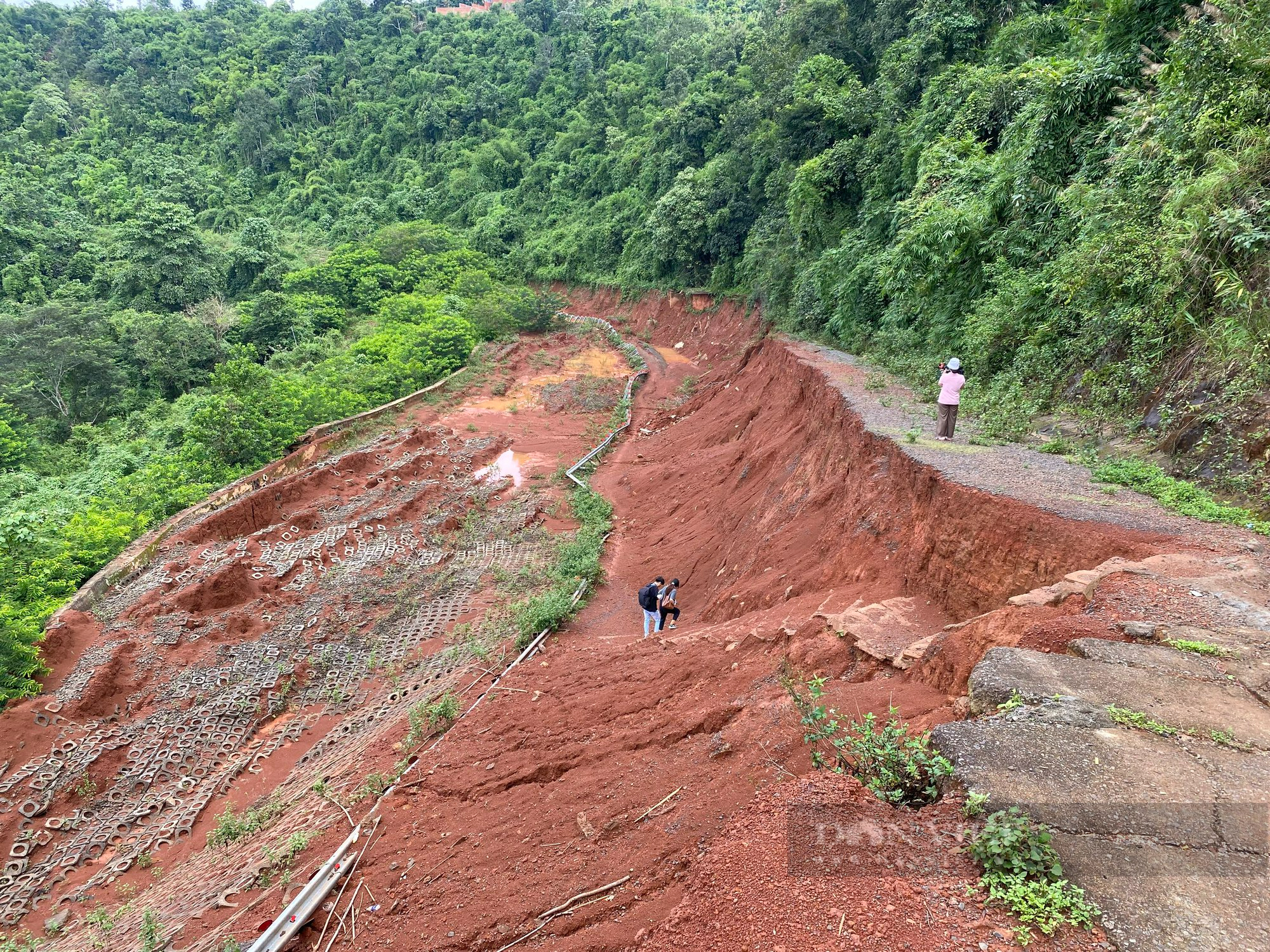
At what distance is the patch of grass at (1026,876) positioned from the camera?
7.85ft

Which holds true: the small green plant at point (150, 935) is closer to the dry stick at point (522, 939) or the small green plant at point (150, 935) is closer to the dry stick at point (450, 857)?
the dry stick at point (450, 857)

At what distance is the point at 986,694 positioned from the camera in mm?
3607

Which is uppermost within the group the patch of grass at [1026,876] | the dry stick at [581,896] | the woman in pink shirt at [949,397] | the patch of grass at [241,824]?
the woman in pink shirt at [949,397]

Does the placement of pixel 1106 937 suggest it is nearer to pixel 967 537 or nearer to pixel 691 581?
pixel 967 537

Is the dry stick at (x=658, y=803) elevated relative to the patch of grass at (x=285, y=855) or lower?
elevated

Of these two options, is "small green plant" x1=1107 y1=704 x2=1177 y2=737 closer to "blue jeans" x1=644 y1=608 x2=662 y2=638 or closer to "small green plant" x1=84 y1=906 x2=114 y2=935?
"blue jeans" x1=644 y1=608 x2=662 y2=638

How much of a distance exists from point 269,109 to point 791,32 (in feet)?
176

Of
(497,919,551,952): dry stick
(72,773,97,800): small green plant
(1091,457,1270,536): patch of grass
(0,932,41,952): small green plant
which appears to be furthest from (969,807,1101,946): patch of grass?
(72,773,97,800): small green plant

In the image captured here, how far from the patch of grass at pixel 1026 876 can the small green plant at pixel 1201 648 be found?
199 centimetres

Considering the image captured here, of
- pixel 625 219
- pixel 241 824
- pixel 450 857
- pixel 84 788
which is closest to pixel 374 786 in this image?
pixel 450 857

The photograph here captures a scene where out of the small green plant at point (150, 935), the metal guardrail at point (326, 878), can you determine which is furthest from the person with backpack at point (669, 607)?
the small green plant at point (150, 935)

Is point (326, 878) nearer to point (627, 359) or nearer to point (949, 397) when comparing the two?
point (949, 397)

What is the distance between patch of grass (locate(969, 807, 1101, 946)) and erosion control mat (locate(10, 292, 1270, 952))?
0.27 feet

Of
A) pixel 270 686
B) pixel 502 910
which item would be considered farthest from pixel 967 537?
pixel 270 686
